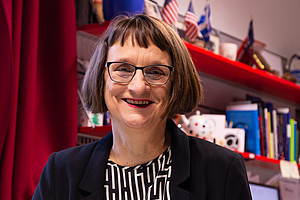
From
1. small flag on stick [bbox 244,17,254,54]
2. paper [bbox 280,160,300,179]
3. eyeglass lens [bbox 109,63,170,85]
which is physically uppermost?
small flag on stick [bbox 244,17,254,54]

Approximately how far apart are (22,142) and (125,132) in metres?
0.55

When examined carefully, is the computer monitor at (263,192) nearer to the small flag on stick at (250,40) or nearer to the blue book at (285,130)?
the blue book at (285,130)

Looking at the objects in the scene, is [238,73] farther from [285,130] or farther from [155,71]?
[155,71]

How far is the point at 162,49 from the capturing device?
125cm

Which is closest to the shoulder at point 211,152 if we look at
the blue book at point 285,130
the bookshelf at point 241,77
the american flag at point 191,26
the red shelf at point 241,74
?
the bookshelf at point 241,77

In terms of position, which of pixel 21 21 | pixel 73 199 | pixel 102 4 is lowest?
pixel 73 199

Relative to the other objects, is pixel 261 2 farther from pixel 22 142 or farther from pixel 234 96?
pixel 22 142

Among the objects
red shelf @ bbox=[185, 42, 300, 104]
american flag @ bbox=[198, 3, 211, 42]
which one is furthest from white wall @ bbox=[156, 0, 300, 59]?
red shelf @ bbox=[185, 42, 300, 104]

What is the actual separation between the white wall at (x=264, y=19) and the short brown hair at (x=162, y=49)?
137 centimetres

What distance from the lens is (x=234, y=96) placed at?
9.75ft

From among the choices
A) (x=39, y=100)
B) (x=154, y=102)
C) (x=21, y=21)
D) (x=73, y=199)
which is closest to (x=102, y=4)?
(x=21, y=21)

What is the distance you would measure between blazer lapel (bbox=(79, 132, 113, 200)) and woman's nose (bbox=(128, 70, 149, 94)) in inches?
10.2

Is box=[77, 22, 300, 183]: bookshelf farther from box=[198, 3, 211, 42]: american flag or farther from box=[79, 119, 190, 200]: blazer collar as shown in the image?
box=[79, 119, 190, 200]: blazer collar

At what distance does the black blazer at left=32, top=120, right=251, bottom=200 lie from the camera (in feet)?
4.11
